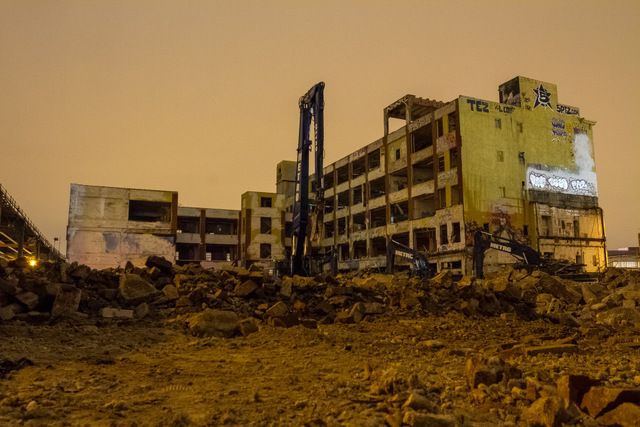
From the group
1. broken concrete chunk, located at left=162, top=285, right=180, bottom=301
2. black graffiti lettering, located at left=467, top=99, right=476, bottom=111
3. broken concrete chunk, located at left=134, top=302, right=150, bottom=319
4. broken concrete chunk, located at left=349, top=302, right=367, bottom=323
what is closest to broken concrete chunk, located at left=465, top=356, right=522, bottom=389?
broken concrete chunk, located at left=349, top=302, right=367, bottom=323

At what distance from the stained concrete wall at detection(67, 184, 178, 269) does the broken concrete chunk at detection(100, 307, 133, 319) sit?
3131 centimetres

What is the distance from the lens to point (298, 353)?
25.4ft

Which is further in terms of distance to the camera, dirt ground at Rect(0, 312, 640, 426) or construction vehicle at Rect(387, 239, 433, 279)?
construction vehicle at Rect(387, 239, 433, 279)

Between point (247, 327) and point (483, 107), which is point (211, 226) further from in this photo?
point (247, 327)

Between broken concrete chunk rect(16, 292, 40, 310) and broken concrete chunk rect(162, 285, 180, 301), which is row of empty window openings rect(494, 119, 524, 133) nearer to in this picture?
broken concrete chunk rect(162, 285, 180, 301)

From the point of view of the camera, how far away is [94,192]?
40969mm

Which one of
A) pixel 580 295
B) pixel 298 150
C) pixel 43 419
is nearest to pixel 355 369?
pixel 43 419

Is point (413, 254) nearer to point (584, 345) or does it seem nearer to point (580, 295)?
point (580, 295)

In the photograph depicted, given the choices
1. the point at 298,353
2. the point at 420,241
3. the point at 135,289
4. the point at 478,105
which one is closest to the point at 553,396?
the point at 298,353

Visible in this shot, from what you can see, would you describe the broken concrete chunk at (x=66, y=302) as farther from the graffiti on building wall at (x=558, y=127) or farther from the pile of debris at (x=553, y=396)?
the graffiti on building wall at (x=558, y=127)

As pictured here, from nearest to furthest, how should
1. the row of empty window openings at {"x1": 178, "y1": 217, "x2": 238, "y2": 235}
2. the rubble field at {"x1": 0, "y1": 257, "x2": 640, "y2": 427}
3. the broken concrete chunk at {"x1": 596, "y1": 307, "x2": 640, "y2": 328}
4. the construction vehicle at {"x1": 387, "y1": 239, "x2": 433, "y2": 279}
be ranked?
the rubble field at {"x1": 0, "y1": 257, "x2": 640, "y2": 427} → the broken concrete chunk at {"x1": 596, "y1": 307, "x2": 640, "y2": 328} → the construction vehicle at {"x1": 387, "y1": 239, "x2": 433, "y2": 279} → the row of empty window openings at {"x1": 178, "y1": 217, "x2": 238, "y2": 235}

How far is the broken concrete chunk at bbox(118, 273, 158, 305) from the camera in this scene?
→ 1159cm

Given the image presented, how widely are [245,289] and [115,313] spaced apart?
126 inches

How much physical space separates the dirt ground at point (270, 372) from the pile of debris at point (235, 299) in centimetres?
70
